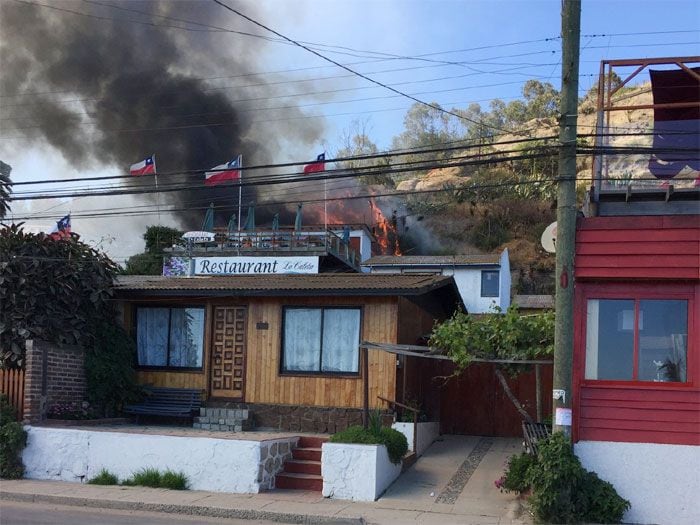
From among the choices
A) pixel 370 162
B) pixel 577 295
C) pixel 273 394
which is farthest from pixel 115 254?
pixel 577 295

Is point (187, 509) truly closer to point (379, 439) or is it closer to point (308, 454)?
point (308, 454)

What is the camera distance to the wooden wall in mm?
15625

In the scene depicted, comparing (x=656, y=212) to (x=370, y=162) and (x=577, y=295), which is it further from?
(x=370, y=162)

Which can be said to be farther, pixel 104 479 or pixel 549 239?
pixel 104 479

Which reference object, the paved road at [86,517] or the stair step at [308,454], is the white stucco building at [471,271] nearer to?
the stair step at [308,454]

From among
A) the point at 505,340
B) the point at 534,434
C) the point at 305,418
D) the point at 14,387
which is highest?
the point at 505,340

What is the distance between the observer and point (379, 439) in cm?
1271

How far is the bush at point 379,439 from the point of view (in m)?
12.6

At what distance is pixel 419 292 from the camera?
49.5 feet

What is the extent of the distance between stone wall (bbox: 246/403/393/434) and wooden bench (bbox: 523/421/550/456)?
3.57 metres

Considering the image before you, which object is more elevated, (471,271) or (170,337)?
(471,271)

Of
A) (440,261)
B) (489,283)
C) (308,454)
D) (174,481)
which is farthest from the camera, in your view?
(440,261)

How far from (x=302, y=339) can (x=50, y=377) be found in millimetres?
5142

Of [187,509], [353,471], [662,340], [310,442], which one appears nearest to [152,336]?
[310,442]
